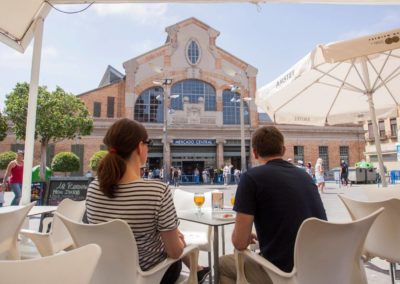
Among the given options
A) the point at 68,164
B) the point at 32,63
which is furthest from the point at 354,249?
the point at 68,164

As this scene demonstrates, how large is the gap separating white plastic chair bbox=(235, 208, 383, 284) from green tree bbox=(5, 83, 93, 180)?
56.0 ft

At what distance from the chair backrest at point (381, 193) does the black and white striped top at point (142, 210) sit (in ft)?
8.99

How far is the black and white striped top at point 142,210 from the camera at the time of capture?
169cm

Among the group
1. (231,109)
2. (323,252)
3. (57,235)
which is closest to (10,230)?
(57,235)

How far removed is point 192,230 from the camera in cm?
364

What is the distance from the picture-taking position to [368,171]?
2064cm

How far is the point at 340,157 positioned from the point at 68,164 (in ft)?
79.8

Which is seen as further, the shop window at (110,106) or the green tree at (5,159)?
the shop window at (110,106)

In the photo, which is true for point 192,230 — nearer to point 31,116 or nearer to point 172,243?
point 172,243

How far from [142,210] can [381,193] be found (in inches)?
117

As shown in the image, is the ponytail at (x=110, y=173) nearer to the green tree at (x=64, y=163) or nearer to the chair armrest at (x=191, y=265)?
the chair armrest at (x=191, y=265)

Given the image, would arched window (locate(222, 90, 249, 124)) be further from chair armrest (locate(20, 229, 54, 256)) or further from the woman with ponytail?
the woman with ponytail

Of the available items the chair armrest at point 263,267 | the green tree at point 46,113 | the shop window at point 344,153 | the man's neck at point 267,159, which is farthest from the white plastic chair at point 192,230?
the shop window at point 344,153

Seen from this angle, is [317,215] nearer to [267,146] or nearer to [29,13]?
[267,146]
